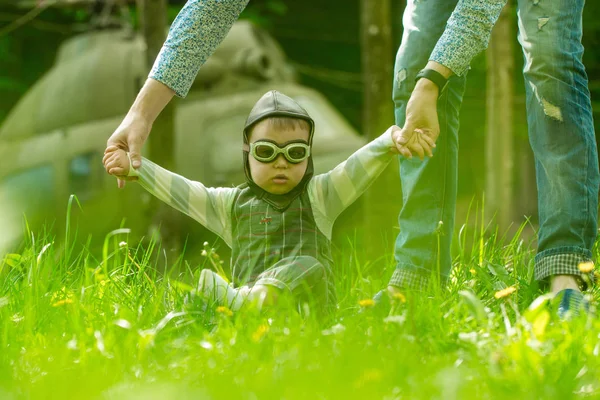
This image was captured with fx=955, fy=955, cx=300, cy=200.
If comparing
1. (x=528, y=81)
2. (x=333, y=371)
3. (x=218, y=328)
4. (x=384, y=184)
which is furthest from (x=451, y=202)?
(x=384, y=184)

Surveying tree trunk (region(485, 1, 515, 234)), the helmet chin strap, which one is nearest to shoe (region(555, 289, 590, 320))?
the helmet chin strap

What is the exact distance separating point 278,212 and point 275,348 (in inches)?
30.2

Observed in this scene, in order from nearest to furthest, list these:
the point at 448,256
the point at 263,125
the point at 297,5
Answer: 1. the point at 263,125
2. the point at 448,256
3. the point at 297,5

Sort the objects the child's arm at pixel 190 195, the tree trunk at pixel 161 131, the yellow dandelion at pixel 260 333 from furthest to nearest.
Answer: the tree trunk at pixel 161 131, the child's arm at pixel 190 195, the yellow dandelion at pixel 260 333

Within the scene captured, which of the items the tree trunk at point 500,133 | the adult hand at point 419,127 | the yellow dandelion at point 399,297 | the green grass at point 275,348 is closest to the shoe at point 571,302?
the green grass at point 275,348

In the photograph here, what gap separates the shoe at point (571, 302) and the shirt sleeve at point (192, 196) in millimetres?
1054

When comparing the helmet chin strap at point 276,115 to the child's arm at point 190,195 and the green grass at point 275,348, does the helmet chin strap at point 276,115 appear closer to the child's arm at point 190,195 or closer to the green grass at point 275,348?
the child's arm at point 190,195

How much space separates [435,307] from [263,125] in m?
0.82

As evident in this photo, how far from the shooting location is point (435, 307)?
2596mm

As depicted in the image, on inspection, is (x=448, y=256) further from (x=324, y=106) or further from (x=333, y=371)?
(x=324, y=106)

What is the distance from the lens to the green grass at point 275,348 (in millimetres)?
1962

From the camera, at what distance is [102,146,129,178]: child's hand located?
296 cm

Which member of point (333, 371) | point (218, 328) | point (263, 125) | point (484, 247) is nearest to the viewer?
point (333, 371)

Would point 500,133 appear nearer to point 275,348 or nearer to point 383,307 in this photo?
Answer: point 383,307
